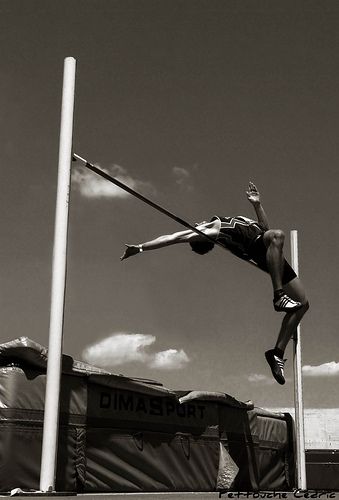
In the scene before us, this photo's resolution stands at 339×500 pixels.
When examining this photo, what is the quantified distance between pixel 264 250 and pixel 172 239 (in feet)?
3.62

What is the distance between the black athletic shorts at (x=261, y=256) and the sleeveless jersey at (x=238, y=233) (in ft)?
0.14

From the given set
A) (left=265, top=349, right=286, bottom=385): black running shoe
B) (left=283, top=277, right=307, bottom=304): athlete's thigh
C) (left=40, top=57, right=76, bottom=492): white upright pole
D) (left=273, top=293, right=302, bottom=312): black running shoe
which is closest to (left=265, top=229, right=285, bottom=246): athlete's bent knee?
(left=283, top=277, right=307, bottom=304): athlete's thigh

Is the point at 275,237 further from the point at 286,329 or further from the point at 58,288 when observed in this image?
the point at 58,288

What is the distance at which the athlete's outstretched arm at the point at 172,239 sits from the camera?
23.4 feet

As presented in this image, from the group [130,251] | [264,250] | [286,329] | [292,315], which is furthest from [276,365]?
[130,251]

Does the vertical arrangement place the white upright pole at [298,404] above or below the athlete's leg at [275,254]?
below

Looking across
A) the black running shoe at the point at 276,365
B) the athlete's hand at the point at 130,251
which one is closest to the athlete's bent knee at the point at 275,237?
the black running shoe at the point at 276,365

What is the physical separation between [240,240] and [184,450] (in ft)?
8.83

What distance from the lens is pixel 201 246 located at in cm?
789

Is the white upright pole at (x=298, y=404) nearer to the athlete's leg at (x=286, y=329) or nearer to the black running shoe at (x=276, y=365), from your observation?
the athlete's leg at (x=286, y=329)

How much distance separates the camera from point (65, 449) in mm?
6668

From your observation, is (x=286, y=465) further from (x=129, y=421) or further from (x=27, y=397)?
(x=27, y=397)

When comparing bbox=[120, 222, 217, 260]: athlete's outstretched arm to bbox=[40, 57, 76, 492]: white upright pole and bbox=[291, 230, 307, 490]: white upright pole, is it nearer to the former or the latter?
bbox=[40, 57, 76, 492]: white upright pole

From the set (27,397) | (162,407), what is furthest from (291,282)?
(27,397)
